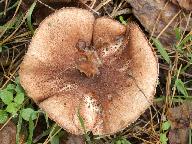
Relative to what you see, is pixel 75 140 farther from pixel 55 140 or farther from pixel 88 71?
pixel 88 71

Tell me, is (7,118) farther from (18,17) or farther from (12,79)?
(18,17)

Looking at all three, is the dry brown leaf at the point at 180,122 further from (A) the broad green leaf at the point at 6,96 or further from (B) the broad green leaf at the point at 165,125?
(A) the broad green leaf at the point at 6,96

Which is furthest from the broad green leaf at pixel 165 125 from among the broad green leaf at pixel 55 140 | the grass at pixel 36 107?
the broad green leaf at pixel 55 140

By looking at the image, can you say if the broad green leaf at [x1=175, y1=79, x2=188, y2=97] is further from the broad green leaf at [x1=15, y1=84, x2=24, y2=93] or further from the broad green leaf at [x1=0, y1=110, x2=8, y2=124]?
the broad green leaf at [x1=0, y1=110, x2=8, y2=124]

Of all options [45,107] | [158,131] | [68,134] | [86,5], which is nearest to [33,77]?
[45,107]

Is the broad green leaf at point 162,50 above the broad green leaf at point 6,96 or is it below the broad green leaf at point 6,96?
above

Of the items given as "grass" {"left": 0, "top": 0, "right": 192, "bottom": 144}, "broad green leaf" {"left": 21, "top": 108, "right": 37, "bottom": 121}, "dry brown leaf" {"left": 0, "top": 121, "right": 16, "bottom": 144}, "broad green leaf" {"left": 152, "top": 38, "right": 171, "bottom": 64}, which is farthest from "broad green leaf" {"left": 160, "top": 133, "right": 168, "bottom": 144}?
"dry brown leaf" {"left": 0, "top": 121, "right": 16, "bottom": 144}
